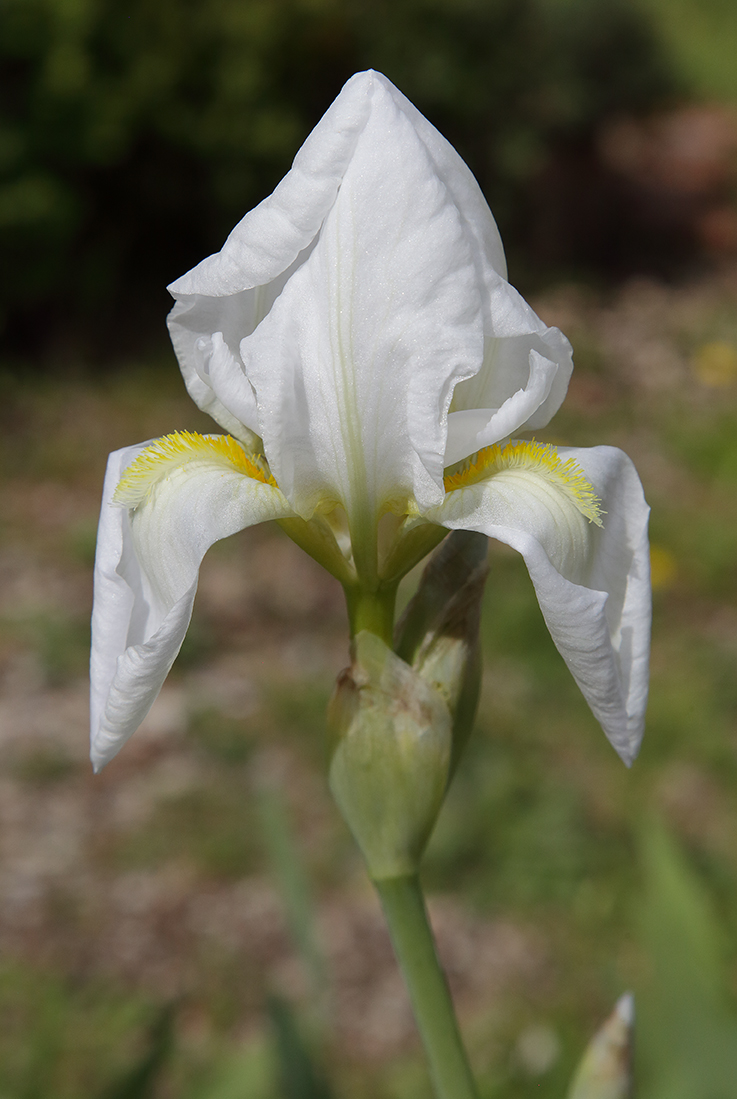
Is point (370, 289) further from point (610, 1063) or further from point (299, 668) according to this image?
point (299, 668)

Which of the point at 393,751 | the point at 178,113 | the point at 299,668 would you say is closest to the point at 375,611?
the point at 393,751

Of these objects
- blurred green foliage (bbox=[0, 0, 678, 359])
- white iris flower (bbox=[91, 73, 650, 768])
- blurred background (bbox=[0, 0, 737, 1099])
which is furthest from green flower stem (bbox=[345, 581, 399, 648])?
blurred green foliage (bbox=[0, 0, 678, 359])

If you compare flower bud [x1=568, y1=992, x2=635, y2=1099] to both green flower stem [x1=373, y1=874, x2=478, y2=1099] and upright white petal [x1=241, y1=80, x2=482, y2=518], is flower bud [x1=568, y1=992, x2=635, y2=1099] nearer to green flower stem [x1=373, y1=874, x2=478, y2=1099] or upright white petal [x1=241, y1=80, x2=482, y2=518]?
green flower stem [x1=373, y1=874, x2=478, y2=1099]

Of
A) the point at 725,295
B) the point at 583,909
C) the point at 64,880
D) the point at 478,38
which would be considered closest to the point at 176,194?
the point at 478,38

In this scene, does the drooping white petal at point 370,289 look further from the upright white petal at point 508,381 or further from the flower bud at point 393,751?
the flower bud at point 393,751

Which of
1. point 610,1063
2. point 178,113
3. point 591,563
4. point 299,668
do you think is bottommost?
point 610,1063

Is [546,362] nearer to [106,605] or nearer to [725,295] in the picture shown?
[106,605]
